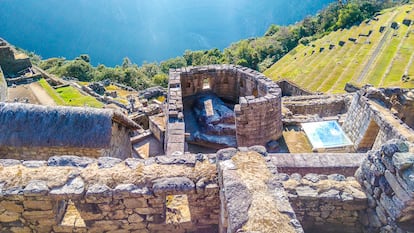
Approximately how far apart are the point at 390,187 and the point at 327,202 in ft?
3.47

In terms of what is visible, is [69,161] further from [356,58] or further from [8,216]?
[356,58]

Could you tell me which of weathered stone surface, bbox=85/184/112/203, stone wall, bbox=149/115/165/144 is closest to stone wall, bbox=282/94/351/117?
stone wall, bbox=149/115/165/144

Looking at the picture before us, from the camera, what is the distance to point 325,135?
1045cm

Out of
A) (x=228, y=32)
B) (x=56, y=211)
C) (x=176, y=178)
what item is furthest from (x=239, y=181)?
(x=228, y=32)

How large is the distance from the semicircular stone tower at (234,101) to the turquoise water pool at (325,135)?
109 cm

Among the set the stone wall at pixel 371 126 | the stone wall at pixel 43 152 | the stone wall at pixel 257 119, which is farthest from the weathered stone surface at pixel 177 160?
the stone wall at pixel 371 126

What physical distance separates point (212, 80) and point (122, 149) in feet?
17.9

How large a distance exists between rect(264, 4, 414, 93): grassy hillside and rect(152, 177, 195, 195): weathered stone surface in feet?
123

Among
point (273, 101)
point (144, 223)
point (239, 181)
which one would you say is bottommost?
point (144, 223)

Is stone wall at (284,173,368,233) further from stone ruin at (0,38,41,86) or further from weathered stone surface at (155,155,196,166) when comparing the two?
stone ruin at (0,38,41,86)

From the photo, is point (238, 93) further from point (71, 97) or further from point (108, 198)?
point (71, 97)

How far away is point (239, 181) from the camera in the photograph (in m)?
4.45

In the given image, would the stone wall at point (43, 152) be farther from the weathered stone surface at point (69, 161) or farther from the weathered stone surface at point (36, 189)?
the weathered stone surface at point (36, 189)

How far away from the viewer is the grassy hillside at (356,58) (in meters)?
44.6
